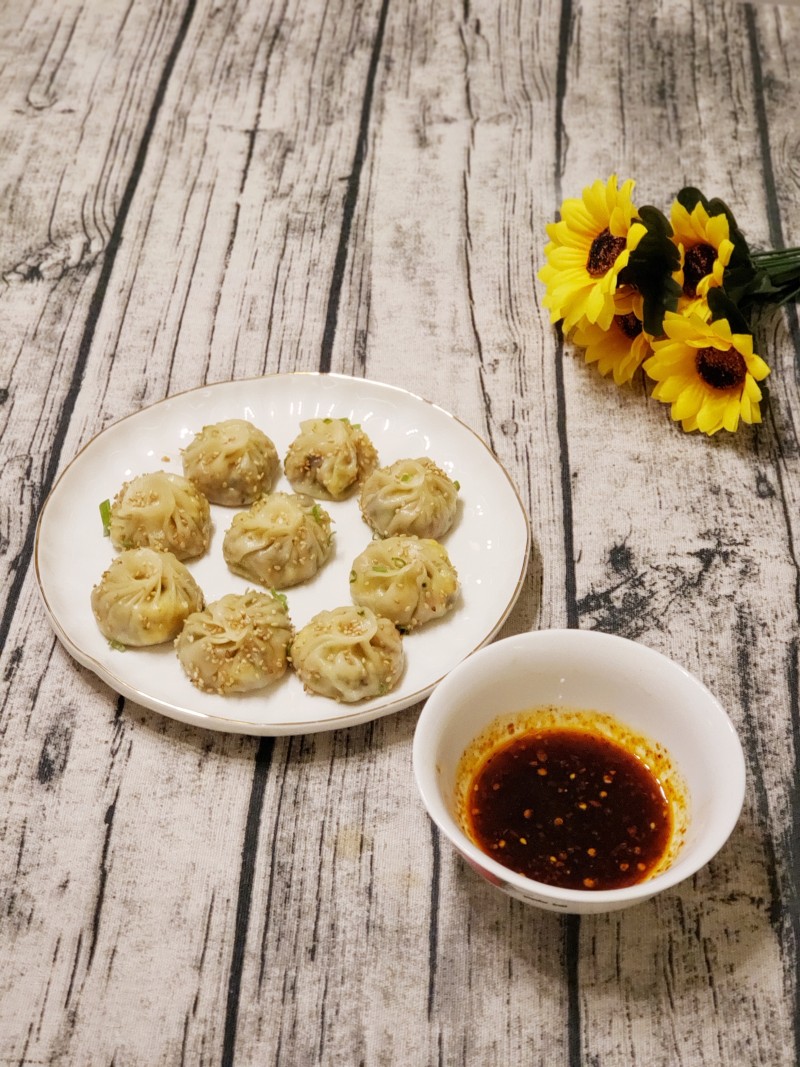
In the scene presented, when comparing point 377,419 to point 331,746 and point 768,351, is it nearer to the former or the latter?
point 331,746

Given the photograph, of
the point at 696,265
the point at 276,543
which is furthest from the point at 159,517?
the point at 696,265

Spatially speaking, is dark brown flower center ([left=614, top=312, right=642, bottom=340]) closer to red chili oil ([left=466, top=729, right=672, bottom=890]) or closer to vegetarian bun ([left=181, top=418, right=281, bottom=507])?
vegetarian bun ([left=181, top=418, right=281, bottom=507])

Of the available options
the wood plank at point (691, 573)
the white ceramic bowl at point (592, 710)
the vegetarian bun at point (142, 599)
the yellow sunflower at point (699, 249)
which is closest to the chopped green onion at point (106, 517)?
the vegetarian bun at point (142, 599)

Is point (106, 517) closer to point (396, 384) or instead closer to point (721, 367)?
point (396, 384)

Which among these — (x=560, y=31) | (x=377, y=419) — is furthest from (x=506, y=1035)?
(x=560, y=31)

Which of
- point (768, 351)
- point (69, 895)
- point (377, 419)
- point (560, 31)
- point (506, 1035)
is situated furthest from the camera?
point (560, 31)

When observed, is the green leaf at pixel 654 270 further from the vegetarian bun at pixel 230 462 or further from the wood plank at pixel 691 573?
the vegetarian bun at pixel 230 462
